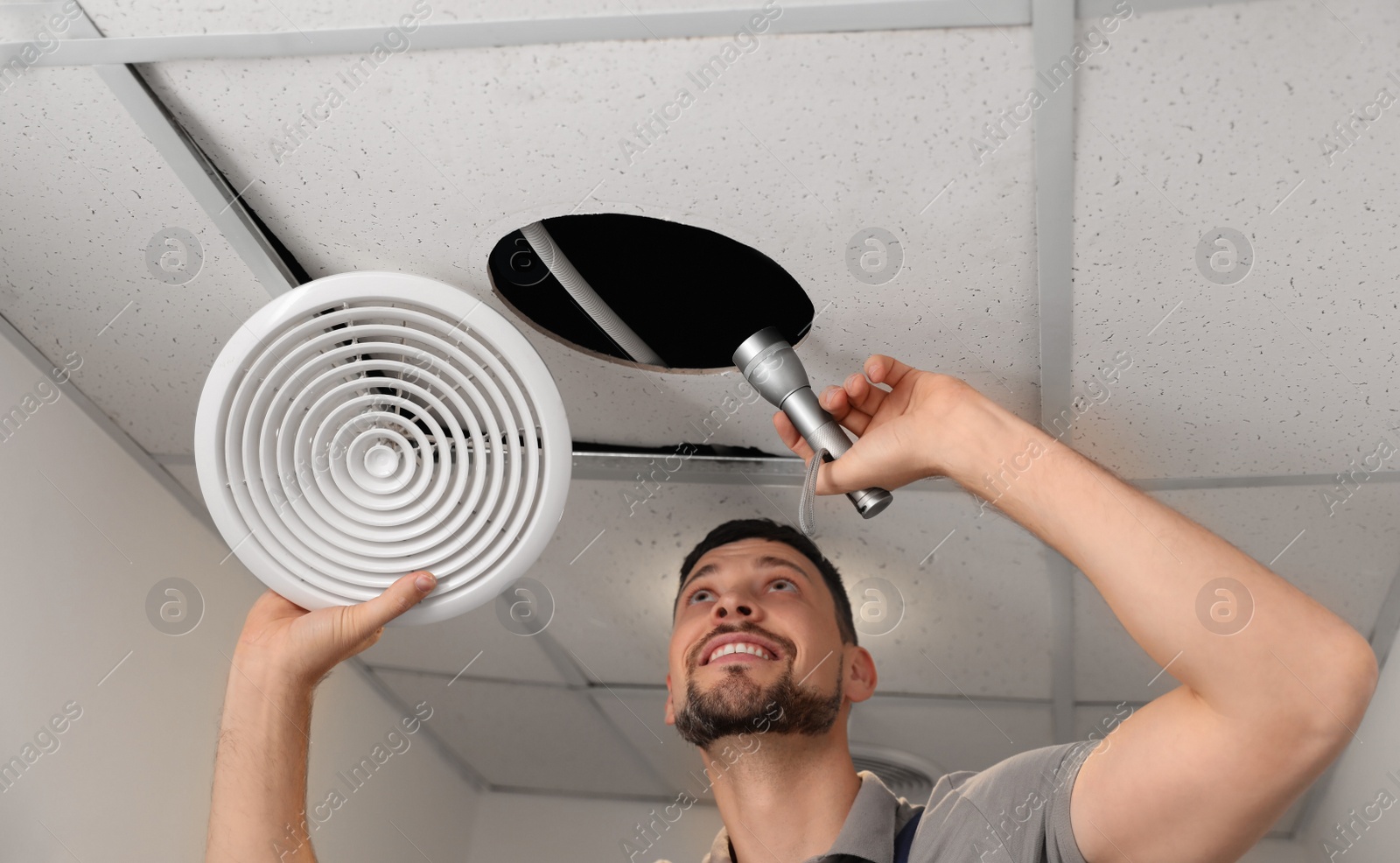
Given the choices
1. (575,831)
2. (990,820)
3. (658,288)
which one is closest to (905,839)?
(990,820)

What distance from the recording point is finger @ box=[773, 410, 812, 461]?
1.36m

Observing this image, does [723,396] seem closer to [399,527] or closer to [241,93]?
[399,527]

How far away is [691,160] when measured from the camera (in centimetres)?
107

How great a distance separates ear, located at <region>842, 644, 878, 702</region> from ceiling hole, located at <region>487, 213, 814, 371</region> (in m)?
0.59

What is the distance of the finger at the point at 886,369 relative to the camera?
128 centimetres

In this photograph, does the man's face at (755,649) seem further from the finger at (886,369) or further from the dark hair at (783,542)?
the finger at (886,369)

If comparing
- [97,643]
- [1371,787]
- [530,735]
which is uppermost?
[97,643]

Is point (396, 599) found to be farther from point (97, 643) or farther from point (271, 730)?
point (97, 643)

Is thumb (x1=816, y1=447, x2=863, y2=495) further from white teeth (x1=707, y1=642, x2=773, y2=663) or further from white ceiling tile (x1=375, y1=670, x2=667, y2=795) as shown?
white ceiling tile (x1=375, y1=670, x2=667, y2=795)

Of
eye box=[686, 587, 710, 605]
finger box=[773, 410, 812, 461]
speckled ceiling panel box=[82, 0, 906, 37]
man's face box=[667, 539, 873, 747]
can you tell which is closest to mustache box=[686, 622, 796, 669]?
man's face box=[667, 539, 873, 747]

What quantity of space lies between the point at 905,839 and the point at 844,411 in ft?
1.95

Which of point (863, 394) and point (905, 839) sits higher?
point (863, 394)

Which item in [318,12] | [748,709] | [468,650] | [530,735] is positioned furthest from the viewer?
[530,735]

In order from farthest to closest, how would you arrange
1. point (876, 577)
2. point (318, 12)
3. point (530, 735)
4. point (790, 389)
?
1. point (530, 735)
2. point (876, 577)
3. point (790, 389)
4. point (318, 12)
